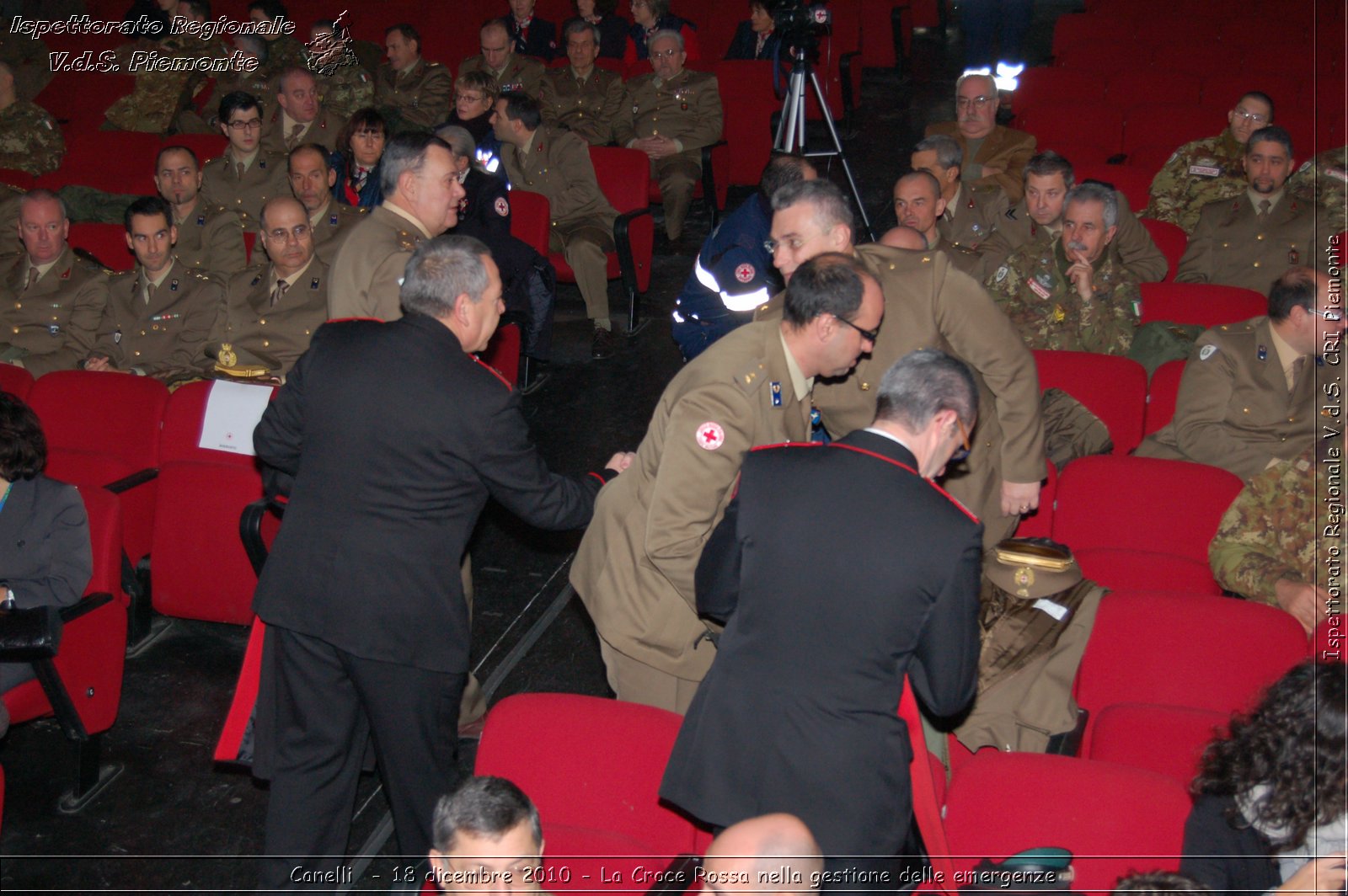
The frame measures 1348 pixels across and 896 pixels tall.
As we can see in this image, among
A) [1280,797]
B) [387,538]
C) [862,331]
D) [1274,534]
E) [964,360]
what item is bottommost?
Answer: [1280,797]

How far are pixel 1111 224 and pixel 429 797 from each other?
3272 mm

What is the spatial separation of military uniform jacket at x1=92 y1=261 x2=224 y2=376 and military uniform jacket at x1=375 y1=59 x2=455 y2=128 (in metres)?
3.13

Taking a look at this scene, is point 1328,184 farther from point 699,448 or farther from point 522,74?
point 522,74

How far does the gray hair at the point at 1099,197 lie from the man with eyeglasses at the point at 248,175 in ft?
13.1

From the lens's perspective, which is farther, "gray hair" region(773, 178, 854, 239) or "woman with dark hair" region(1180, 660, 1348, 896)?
"gray hair" region(773, 178, 854, 239)

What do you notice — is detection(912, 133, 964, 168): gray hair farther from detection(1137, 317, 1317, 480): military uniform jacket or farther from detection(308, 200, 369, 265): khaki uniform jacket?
detection(308, 200, 369, 265): khaki uniform jacket

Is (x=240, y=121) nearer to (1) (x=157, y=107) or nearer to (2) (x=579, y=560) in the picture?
(1) (x=157, y=107)

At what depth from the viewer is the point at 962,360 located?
303 cm

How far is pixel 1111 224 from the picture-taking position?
4508 millimetres

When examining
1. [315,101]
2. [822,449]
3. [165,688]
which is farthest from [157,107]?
[822,449]

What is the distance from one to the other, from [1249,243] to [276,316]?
13.6 ft

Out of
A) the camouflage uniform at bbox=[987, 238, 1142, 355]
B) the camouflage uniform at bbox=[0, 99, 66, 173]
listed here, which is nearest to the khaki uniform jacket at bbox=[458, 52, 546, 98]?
the camouflage uniform at bbox=[0, 99, 66, 173]

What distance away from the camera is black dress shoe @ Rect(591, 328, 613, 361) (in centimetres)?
596

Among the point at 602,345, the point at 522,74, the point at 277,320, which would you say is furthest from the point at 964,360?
the point at 522,74
